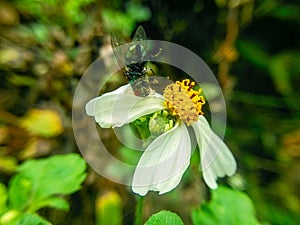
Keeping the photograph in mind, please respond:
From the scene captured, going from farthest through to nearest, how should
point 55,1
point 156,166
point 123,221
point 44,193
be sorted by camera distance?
point 55,1 → point 123,221 → point 44,193 → point 156,166

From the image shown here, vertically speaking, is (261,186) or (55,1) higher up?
(55,1)

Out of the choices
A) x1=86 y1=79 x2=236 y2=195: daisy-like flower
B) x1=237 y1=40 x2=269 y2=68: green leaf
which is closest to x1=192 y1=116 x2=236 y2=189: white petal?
x1=86 y1=79 x2=236 y2=195: daisy-like flower

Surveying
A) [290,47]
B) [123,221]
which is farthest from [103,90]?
[290,47]

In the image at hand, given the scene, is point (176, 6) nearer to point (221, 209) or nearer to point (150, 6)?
point (150, 6)

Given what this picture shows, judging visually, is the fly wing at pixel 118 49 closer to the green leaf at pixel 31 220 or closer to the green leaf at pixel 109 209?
the green leaf at pixel 31 220

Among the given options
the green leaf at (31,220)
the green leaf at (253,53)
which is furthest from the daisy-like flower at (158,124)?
the green leaf at (253,53)
